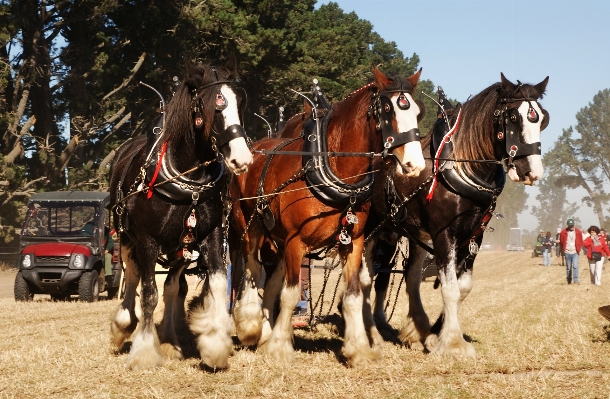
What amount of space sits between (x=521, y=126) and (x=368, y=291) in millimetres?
2571

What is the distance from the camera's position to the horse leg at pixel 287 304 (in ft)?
25.7

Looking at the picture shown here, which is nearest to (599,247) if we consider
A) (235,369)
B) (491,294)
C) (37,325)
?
(491,294)

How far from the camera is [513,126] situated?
26.6ft

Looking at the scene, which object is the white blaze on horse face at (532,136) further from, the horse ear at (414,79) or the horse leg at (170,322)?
the horse leg at (170,322)

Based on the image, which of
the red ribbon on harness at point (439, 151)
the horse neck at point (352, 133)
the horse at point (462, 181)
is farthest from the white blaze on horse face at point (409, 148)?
the red ribbon on harness at point (439, 151)

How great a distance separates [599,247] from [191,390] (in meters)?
19.2

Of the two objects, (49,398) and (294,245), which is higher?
(294,245)

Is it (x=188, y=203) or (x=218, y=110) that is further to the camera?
(x=188, y=203)

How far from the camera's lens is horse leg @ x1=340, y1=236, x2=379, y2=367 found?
7570 mm

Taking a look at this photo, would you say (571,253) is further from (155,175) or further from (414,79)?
(155,175)

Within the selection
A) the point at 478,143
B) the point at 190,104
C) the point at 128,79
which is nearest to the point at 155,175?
the point at 190,104

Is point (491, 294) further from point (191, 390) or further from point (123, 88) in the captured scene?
point (123, 88)

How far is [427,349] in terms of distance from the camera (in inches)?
345

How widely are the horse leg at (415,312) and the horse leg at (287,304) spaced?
68.2 inches
